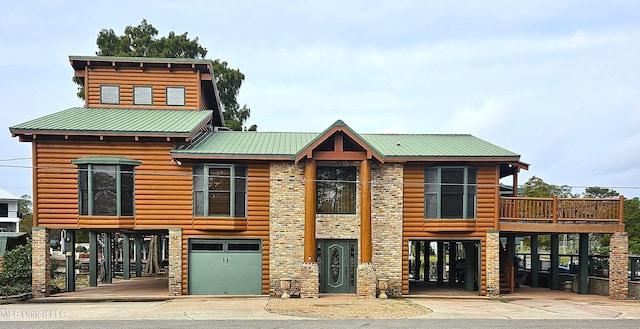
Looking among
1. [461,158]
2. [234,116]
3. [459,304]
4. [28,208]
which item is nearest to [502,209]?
[461,158]

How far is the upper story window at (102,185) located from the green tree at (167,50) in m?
22.8

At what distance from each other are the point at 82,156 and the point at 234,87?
82.4 feet

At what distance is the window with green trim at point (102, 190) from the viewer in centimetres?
2239

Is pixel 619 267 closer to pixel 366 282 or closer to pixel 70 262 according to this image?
pixel 366 282

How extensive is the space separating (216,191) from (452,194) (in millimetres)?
9128

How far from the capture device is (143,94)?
→ 87.2 ft

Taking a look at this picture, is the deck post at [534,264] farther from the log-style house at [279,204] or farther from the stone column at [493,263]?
the stone column at [493,263]

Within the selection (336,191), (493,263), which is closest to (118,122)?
(336,191)

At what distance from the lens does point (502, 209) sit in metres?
23.9

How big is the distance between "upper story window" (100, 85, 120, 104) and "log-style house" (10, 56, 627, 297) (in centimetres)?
217

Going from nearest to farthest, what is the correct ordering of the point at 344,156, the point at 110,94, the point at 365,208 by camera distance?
1. the point at 344,156
2. the point at 365,208
3. the point at 110,94

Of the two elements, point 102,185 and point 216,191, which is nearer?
point 102,185

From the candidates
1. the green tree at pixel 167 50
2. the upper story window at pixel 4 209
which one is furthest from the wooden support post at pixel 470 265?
the upper story window at pixel 4 209

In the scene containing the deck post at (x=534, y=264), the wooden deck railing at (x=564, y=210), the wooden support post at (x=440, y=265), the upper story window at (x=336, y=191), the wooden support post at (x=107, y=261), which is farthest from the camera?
the wooden support post at (x=440, y=265)
